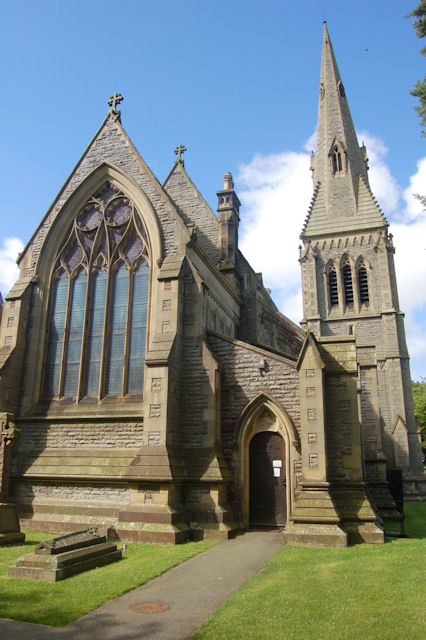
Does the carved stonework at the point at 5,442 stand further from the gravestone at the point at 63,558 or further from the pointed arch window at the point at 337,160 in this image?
the pointed arch window at the point at 337,160

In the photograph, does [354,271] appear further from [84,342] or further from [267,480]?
[84,342]

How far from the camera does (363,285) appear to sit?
133 ft

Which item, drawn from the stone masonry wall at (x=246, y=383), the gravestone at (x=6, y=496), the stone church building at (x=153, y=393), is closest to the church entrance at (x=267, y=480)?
the stone church building at (x=153, y=393)

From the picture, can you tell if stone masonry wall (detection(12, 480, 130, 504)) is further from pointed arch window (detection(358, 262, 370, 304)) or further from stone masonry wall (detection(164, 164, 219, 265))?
pointed arch window (detection(358, 262, 370, 304))

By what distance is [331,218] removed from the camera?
143ft

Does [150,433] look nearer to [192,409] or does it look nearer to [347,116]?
[192,409]

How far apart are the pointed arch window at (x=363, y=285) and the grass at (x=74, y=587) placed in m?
32.1

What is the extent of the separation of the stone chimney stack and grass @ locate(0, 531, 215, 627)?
41.1 feet

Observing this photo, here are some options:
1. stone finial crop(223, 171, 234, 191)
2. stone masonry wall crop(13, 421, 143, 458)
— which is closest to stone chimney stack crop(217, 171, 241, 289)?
stone finial crop(223, 171, 234, 191)

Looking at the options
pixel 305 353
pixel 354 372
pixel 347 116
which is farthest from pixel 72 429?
pixel 347 116

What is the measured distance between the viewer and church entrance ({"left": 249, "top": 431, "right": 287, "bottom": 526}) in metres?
14.7

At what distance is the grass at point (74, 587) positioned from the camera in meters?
6.76

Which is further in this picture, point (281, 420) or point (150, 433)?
point (281, 420)

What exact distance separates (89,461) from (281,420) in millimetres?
5815
